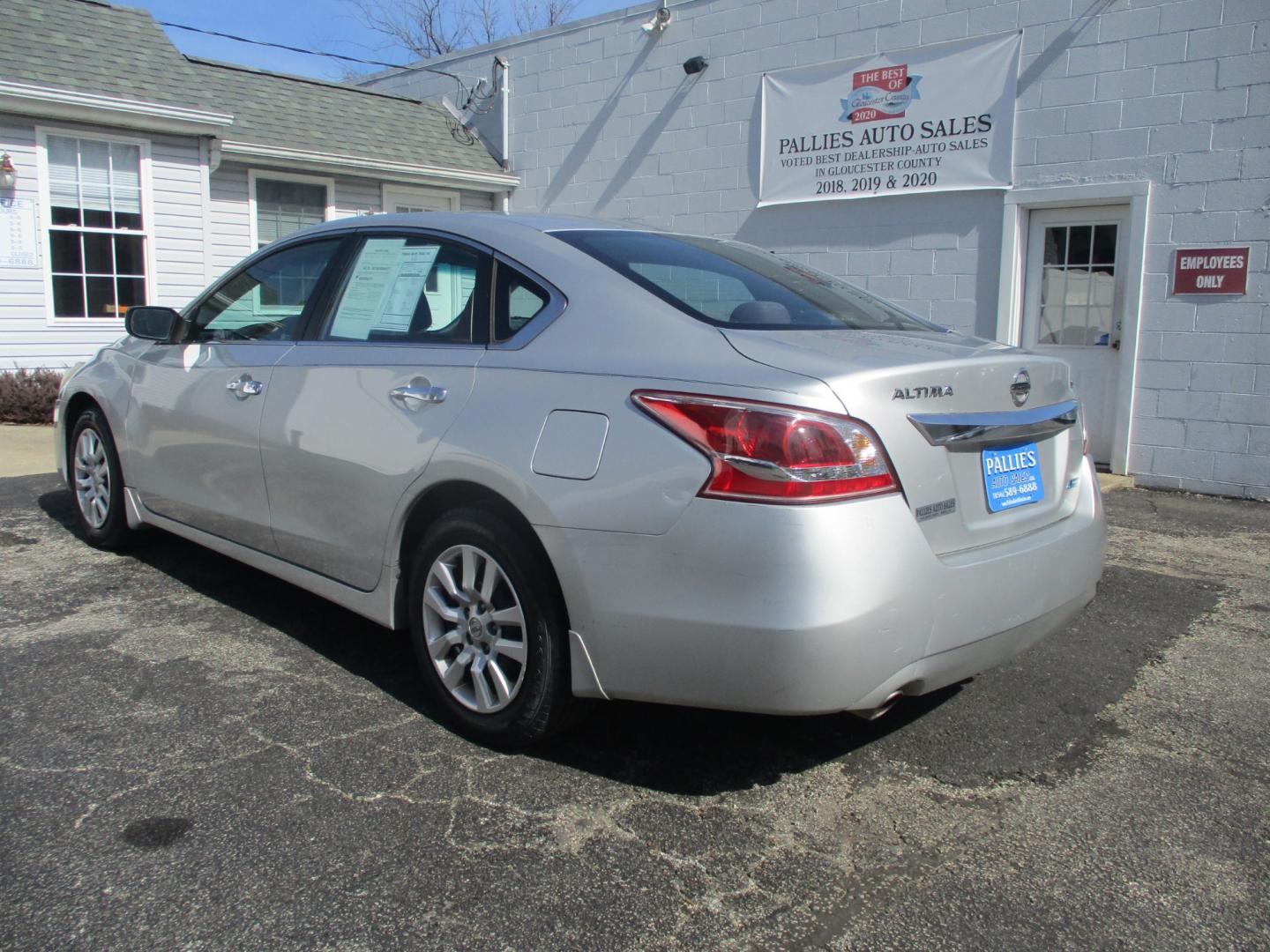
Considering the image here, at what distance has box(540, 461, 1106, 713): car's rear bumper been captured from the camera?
100 inches

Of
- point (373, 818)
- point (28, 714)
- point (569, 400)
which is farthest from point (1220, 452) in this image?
point (28, 714)

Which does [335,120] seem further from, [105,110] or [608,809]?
[608,809]

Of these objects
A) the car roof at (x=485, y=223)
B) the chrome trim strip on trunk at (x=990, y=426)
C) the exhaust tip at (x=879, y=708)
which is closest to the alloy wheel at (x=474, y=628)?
the exhaust tip at (x=879, y=708)

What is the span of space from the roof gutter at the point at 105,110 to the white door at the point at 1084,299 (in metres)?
8.20

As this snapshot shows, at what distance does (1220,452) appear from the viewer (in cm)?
817

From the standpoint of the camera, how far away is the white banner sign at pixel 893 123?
29.9 ft

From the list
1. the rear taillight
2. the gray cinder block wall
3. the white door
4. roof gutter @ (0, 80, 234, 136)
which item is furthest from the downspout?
the rear taillight

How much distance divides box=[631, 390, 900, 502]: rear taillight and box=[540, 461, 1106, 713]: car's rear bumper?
0.13 feet

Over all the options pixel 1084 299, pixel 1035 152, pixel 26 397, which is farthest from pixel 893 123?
pixel 26 397

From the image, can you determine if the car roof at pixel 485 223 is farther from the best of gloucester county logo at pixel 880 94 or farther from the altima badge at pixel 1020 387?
the best of gloucester county logo at pixel 880 94

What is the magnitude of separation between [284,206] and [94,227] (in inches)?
93.5

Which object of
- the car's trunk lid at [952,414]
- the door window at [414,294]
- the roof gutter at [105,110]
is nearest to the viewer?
the car's trunk lid at [952,414]

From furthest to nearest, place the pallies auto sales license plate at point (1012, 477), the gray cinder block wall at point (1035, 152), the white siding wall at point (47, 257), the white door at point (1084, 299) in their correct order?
the white siding wall at point (47, 257) → the white door at point (1084, 299) → the gray cinder block wall at point (1035, 152) → the pallies auto sales license plate at point (1012, 477)

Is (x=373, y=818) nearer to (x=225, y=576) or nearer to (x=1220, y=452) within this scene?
(x=225, y=576)
